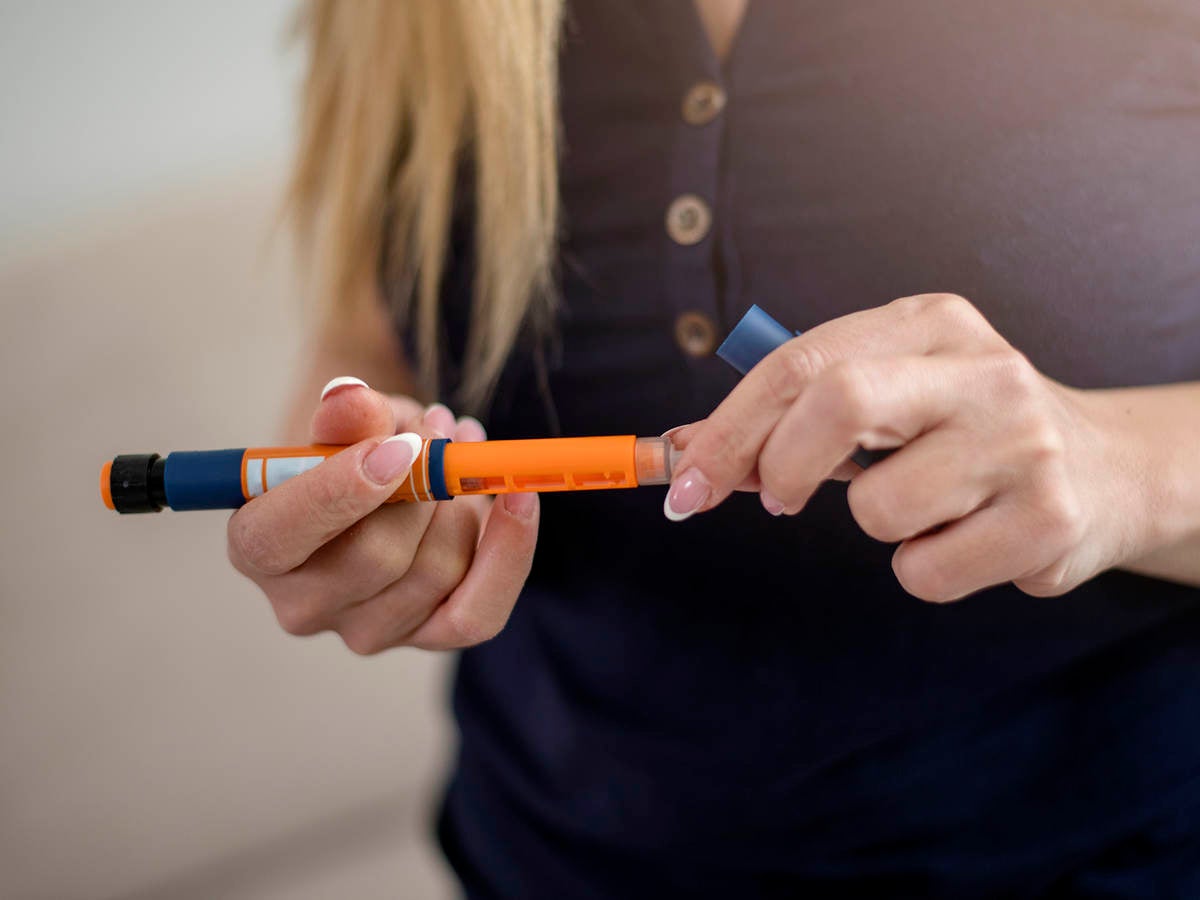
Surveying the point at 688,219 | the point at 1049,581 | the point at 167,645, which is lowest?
the point at 167,645

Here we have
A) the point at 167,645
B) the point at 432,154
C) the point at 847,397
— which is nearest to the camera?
the point at 847,397

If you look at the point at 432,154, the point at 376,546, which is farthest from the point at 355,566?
the point at 432,154

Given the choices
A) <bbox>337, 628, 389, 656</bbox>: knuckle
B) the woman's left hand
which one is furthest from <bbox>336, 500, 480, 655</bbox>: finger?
the woman's left hand

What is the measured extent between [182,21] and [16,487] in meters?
0.27

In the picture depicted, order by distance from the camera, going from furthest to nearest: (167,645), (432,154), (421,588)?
(167,645)
(432,154)
(421,588)

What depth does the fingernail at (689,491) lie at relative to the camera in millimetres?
250

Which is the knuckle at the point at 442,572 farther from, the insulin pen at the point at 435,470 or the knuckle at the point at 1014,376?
the knuckle at the point at 1014,376


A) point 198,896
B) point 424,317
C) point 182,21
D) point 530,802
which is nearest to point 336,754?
point 198,896

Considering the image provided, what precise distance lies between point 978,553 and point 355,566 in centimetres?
19

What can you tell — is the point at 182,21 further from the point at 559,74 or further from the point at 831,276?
the point at 831,276

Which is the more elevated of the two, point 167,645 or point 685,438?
point 685,438

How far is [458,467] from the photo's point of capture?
27 cm

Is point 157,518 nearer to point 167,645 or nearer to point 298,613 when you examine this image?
point 167,645

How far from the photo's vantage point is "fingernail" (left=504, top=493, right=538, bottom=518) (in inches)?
11.8
